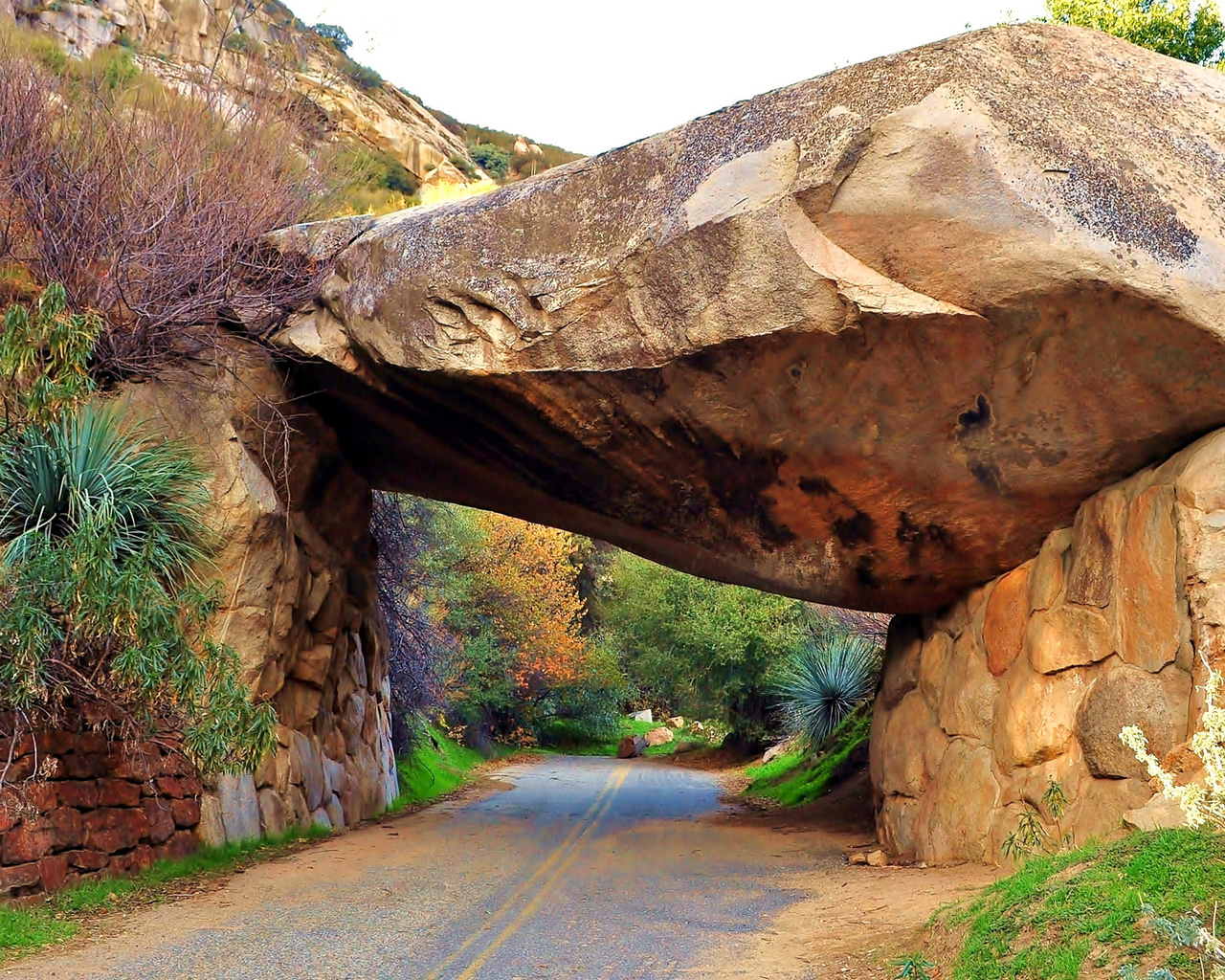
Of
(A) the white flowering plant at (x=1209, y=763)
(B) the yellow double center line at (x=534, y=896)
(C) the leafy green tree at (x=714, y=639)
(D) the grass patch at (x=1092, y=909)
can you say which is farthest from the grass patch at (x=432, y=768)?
(A) the white flowering plant at (x=1209, y=763)

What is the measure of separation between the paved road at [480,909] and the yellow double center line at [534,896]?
2 centimetres

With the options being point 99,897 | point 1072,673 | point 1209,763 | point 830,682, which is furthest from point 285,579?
point 830,682

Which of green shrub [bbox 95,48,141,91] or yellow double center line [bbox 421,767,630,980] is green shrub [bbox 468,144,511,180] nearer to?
green shrub [bbox 95,48,141,91]

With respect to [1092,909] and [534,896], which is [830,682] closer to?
[534,896]

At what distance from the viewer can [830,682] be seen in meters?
19.1

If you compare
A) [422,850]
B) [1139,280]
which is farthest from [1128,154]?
[422,850]

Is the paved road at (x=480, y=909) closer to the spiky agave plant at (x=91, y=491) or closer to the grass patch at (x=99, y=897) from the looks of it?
the grass patch at (x=99, y=897)

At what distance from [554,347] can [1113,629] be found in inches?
214

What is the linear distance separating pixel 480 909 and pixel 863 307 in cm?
573

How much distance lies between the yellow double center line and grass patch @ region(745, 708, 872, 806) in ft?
12.3

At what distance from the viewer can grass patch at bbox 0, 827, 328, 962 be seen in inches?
282

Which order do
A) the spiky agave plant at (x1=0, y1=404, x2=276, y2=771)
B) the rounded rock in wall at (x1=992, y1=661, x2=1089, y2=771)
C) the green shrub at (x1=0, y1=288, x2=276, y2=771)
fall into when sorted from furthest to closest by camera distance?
the rounded rock in wall at (x1=992, y1=661, x2=1089, y2=771), the spiky agave plant at (x1=0, y1=404, x2=276, y2=771), the green shrub at (x1=0, y1=288, x2=276, y2=771)

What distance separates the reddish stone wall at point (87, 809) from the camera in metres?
8.05

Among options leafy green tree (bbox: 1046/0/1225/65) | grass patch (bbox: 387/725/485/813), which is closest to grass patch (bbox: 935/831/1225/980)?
grass patch (bbox: 387/725/485/813)
